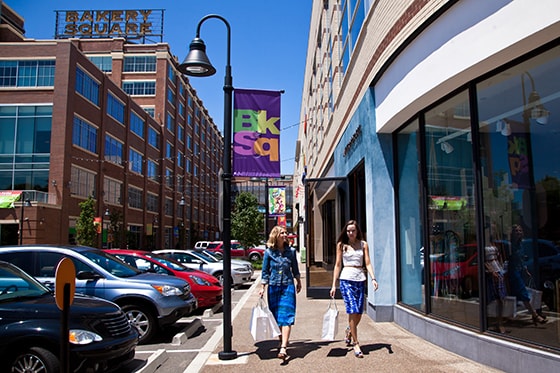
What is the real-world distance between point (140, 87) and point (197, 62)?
5449 cm

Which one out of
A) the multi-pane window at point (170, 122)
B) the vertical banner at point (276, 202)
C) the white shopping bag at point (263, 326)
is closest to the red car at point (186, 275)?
the white shopping bag at point (263, 326)

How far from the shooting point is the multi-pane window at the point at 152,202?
5328 centimetres

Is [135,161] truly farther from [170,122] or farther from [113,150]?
[170,122]

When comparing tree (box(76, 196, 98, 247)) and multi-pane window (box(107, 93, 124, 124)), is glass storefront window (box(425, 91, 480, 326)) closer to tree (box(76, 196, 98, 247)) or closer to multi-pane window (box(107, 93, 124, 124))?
tree (box(76, 196, 98, 247))

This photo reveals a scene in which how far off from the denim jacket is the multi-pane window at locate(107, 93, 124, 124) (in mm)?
38967

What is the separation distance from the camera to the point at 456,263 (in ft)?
23.9

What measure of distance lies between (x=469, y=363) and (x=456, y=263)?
70.5 inches

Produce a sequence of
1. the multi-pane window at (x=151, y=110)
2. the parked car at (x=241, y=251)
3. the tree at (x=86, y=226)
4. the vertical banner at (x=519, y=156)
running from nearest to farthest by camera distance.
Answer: the vertical banner at (x=519, y=156) → the tree at (x=86, y=226) → the parked car at (x=241, y=251) → the multi-pane window at (x=151, y=110)

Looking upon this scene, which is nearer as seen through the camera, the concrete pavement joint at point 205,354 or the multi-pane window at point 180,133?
the concrete pavement joint at point 205,354

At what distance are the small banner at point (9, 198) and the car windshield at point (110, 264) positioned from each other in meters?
27.2

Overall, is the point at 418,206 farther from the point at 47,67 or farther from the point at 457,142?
the point at 47,67

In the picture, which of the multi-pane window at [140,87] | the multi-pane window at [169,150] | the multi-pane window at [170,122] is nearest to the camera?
the multi-pane window at [140,87]

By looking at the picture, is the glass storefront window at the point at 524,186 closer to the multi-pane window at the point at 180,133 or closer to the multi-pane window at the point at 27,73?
the multi-pane window at the point at 27,73

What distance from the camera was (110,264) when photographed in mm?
8648
